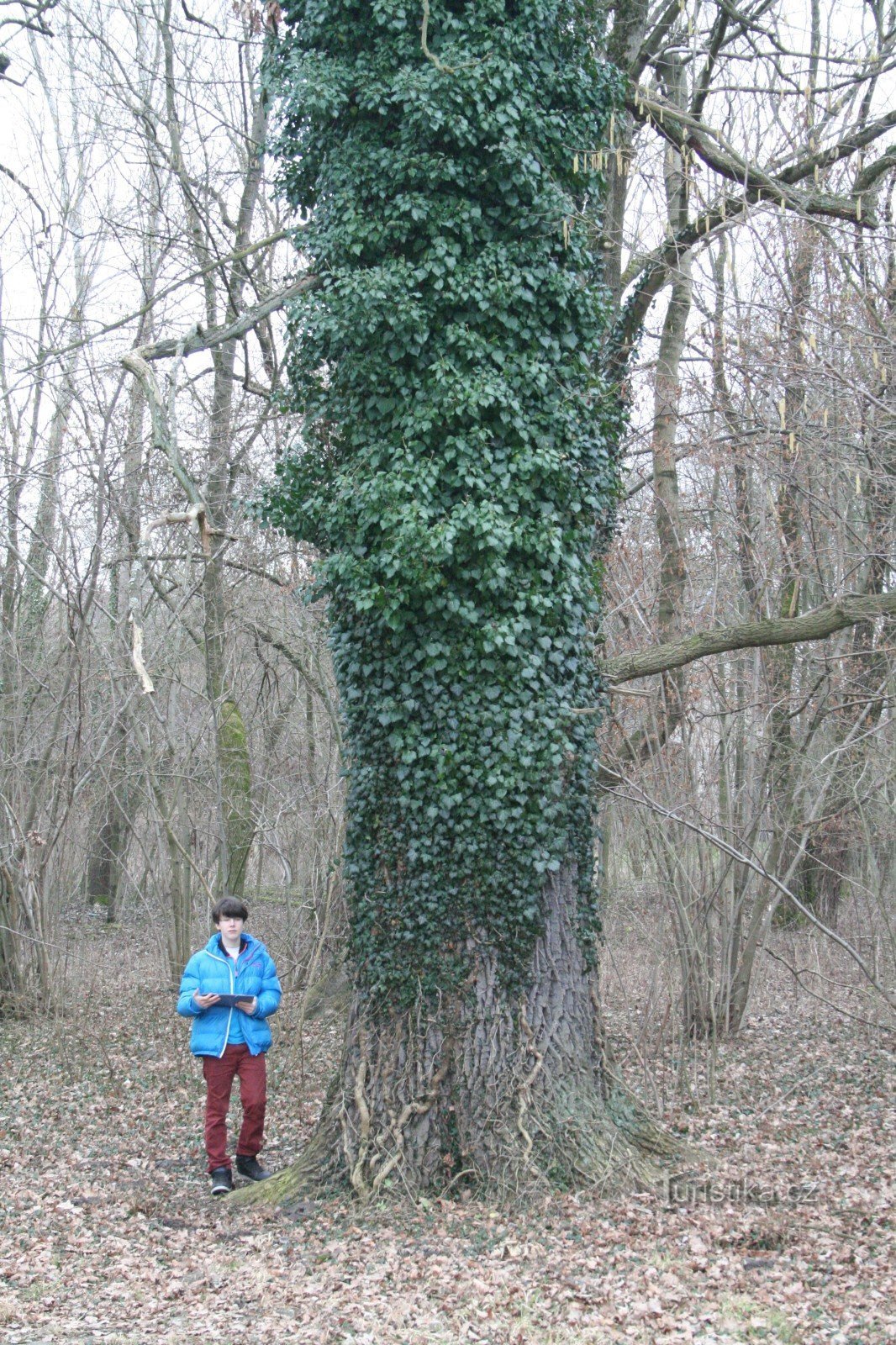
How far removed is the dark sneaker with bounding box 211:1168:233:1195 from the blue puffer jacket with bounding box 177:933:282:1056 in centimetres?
61

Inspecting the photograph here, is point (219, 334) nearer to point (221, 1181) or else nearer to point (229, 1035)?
point (229, 1035)

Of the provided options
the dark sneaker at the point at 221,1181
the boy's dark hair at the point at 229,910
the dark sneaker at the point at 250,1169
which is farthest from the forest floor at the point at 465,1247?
the boy's dark hair at the point at 229,910

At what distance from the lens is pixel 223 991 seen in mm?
6191

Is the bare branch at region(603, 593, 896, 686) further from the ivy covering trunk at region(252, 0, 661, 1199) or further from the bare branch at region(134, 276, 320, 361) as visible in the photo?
the bare branch at region(134, 276, 320, 361)

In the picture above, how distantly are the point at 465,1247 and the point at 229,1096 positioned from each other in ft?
5.84

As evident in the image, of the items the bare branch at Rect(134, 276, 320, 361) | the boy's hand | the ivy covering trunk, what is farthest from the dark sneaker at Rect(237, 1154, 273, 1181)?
the bare branch at Rect(134, 276, 320, 361)

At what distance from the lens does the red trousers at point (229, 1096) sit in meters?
6.07

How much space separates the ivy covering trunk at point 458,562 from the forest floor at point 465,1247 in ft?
1.39

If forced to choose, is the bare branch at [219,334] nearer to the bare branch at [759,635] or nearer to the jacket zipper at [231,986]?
the bare branch at [759,635]

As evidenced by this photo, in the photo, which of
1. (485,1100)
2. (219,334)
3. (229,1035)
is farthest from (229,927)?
(219,334)

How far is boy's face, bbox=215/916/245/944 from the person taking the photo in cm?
628

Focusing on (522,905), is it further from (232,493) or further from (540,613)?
(232,493)

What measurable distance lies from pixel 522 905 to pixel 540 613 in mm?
1497

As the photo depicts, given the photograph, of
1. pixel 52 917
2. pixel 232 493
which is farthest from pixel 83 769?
pixel 232 493
